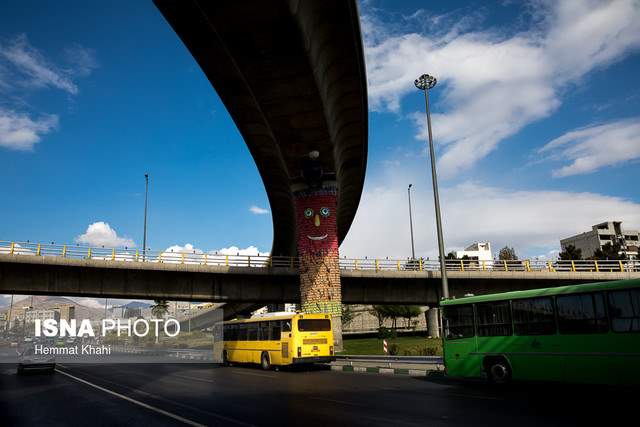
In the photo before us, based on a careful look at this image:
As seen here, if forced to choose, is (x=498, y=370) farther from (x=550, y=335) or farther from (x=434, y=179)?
(x=434, y=179)

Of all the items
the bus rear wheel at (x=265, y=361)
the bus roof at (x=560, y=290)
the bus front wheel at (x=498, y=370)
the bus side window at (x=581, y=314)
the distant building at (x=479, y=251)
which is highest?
the distant building at (x=479, y=251)

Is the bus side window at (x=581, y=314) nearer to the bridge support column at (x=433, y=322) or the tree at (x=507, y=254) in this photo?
the bridge support column at (x=433, y=322)

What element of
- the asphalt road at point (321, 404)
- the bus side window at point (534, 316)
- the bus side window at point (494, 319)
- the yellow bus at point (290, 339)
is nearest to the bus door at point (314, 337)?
the yellow bus at point (290, 339)

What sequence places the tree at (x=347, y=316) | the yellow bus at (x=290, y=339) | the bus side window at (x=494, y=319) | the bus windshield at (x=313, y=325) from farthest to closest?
the tree at (x=347, y=316), the bus windshield at (x=313, y=325), the yellow bus at (x=290, y=339), the bus side window at (x=494, y=319)

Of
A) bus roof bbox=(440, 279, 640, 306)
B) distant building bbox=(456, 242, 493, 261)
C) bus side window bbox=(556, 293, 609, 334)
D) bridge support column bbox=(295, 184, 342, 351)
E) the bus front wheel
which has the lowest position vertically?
the bus front wheel

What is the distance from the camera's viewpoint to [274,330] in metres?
22.7

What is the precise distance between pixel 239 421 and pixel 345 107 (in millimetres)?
23522

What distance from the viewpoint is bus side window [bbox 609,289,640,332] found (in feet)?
34.2

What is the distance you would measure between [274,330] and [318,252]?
11.8 metres

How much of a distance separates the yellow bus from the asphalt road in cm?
541

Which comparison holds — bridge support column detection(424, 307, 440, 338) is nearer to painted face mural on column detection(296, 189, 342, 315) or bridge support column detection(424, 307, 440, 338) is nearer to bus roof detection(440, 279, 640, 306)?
painted face mural on column detection(296, 189, 342, 315)

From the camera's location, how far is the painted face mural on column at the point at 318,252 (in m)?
33.2

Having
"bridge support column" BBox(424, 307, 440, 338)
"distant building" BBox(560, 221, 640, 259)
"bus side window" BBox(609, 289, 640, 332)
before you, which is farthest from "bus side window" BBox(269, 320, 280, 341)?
"distant building" BBox(560, 221, 640, 259)

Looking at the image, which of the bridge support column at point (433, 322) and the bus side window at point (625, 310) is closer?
the bus side window at point (625, 310)
